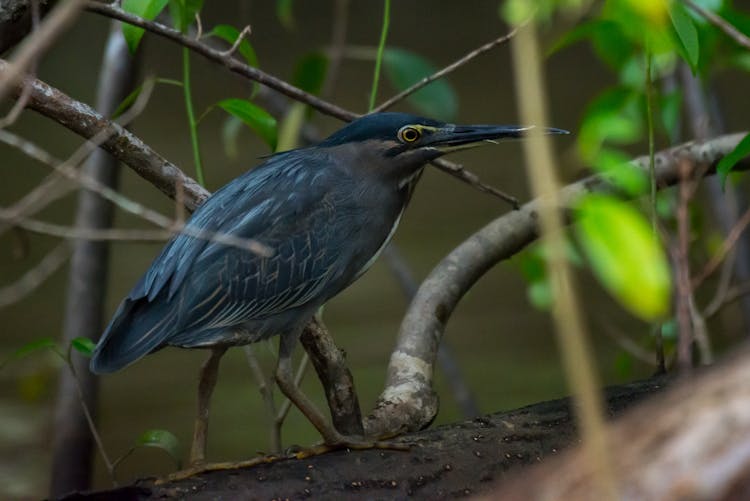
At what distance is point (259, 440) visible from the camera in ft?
11.4

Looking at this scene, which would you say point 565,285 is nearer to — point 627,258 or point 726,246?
point 627,258

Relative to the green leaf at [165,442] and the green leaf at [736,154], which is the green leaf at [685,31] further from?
the green leaf at [165,442]

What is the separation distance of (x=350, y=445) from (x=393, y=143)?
49cm

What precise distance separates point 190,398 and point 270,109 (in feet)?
3.72

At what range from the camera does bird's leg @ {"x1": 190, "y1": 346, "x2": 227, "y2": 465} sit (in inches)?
62.2

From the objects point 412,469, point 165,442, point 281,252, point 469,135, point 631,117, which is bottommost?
point 412,469

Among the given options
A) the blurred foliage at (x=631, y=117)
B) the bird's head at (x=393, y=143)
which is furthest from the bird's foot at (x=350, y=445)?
the bird's head at (x=393, y=143)

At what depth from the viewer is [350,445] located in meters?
1.52

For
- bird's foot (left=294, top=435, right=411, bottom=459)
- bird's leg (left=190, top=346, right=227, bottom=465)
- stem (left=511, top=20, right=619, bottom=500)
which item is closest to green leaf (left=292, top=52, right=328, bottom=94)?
bird's leg (left=190, top=346, right=227, bottom=465)

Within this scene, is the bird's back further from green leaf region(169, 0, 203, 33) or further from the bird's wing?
green leaf region(169, 0, 203, 33)

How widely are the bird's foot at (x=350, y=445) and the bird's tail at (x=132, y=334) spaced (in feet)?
0.86

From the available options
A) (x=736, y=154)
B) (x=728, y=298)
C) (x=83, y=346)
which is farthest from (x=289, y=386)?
(x=728, y=298)

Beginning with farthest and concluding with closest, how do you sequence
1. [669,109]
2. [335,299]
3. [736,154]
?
1. [335,299]
2. [669,109]
3. [736,154]

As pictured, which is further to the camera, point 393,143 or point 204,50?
point 393,143
